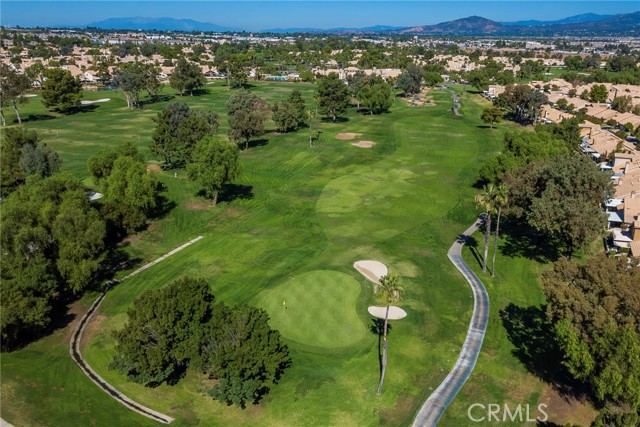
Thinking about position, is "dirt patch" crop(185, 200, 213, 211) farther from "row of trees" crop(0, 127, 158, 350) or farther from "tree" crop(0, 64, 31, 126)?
"tree" crop(0, 64, 31, 126)

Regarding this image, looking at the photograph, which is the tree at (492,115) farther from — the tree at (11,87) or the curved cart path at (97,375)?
the tree at (11,87)

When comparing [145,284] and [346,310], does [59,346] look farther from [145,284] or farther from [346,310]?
[346,310]

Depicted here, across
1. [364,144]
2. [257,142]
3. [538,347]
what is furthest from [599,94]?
[538,347]

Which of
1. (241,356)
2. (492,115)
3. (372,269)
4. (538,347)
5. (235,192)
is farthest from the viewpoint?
(492,115)

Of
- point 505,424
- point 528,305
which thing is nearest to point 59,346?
point 505,424

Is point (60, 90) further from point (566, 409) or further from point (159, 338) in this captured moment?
point (566, 409)

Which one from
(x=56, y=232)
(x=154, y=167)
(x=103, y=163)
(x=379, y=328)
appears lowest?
(x=379, y=328)
